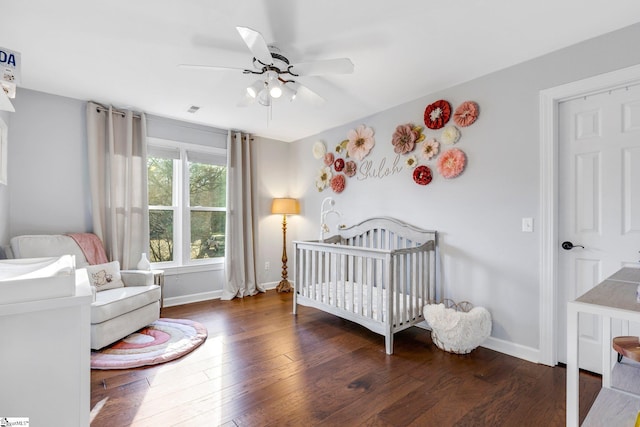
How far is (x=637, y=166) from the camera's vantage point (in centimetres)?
188

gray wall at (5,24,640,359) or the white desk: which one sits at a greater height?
gray wall at (5,24,640,359)

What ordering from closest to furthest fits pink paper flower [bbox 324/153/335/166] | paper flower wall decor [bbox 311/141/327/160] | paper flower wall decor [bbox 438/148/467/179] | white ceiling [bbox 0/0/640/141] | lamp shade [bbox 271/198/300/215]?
white ceiling [bbox 0/0/640/141]
paper flower wall decor [bbox 438/148/467/179]
pink paper flower [bbox 324/153/335/166]
paper flower wall decor [bbox 311/141/327/160]
lamp shade [bbox 271/198/300/215]

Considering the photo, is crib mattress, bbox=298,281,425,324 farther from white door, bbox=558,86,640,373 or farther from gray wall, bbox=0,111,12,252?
gray wall, bbox=0,111,12,252

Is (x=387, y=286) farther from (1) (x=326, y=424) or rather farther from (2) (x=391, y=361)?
(1) (x=326, y=424)

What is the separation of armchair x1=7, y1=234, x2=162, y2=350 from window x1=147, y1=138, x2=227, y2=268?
2.43 ft

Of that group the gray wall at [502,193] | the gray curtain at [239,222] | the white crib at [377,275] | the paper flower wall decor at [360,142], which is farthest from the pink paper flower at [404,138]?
the gray curtain at [239,222]

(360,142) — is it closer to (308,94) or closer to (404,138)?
(404,138)

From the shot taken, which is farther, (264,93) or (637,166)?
(264,93)

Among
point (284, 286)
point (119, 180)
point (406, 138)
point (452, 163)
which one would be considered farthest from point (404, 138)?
point (119, 180)

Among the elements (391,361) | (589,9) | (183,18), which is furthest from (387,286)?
(183,18)

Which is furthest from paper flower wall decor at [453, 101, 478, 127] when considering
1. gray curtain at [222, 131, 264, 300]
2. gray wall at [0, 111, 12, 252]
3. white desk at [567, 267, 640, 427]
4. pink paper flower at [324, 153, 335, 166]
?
gray wall at [0, 111, 12, 252]

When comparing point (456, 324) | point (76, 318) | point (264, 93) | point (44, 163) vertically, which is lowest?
point (456, 324)

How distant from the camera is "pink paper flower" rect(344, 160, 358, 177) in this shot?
3.58 meters

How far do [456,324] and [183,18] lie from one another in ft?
8.92
